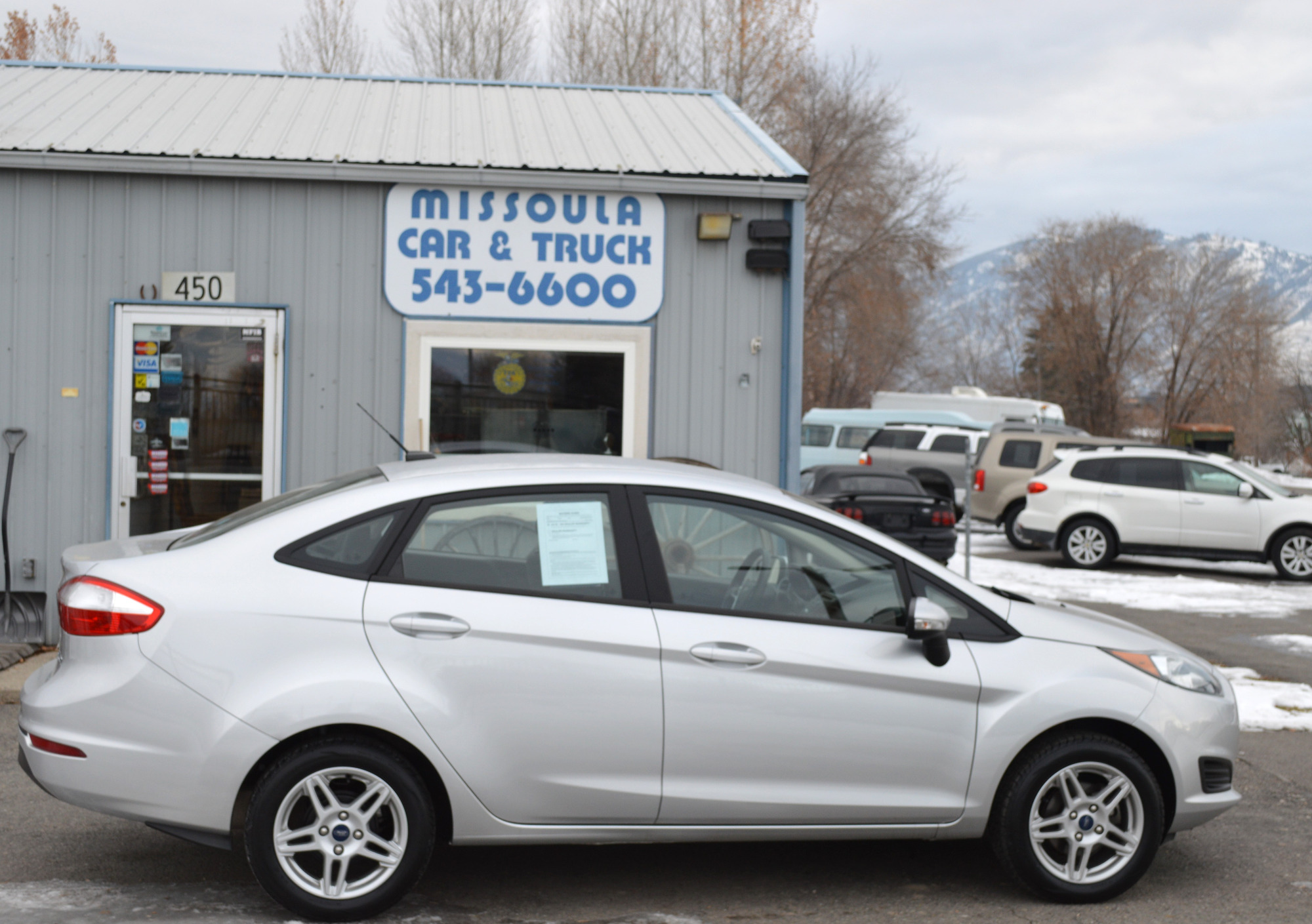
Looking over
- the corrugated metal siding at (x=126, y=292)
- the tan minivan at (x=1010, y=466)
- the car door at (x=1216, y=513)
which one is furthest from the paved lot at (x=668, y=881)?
the tan minivan at (x=1010, y=466)

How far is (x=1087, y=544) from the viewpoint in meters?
16.4

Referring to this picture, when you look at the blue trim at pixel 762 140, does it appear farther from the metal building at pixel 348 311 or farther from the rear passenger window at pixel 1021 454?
the rear passenger window at pixel 1021 454

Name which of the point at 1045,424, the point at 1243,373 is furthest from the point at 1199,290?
the point at 1045,424

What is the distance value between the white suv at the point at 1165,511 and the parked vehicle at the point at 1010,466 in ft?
9.13

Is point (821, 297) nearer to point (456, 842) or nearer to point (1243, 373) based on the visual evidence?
point (1243, 373)

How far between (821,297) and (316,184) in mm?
31313

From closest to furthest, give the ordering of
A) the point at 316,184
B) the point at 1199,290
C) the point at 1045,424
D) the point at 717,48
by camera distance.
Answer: the point at 316,184 → the point at 1045,424 → the point at 717,48 → the point at 1199,290

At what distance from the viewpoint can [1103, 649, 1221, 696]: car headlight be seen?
4.52 metres

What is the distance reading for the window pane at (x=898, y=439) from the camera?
25297 mm

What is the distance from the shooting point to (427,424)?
891 cm

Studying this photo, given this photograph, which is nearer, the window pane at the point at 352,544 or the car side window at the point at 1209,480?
the window pane at the point at 352,544

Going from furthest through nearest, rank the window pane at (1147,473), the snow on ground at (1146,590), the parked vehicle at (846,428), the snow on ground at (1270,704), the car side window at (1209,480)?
1. the parked vehicle at (846,428)
2. the window pane at (1147,473)
3. the car side window at (1209,480)
4. the snow on ground at (1146,590)
5. the snow on ground at (1270,704)

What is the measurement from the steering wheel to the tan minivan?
15.7m

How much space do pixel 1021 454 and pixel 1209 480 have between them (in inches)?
167
